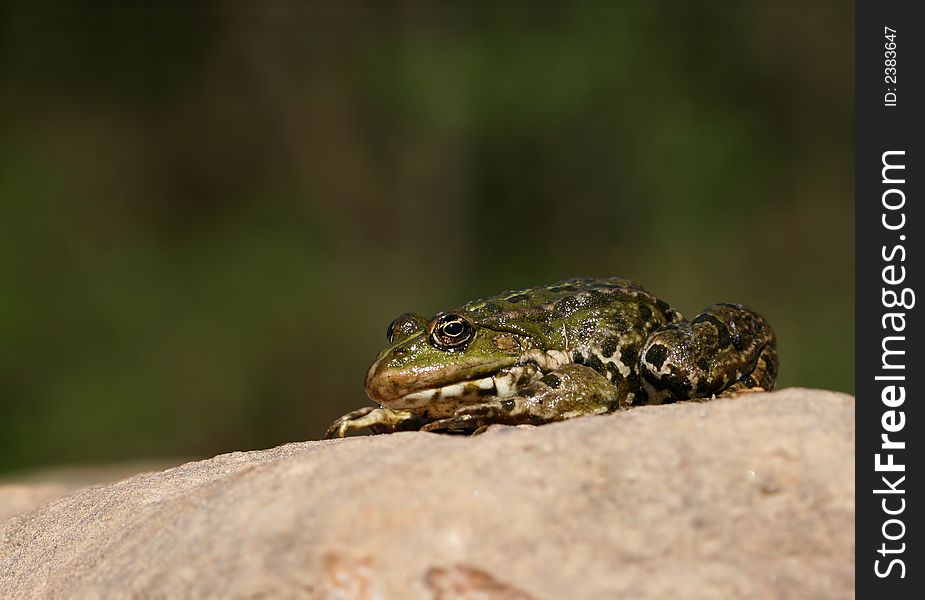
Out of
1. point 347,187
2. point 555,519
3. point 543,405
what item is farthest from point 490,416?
point 347,187

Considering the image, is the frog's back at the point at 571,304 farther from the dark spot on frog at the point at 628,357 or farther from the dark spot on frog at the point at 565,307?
the dark spot on frog at the point at 628,357

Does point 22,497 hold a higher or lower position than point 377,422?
lower

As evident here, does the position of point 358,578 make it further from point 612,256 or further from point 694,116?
point 694,116

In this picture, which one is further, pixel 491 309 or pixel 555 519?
pixel 491 309

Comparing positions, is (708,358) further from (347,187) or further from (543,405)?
(347,187)

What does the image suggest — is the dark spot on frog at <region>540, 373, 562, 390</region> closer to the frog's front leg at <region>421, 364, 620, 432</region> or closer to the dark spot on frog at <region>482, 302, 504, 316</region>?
the frog's front leg at <region>421, 364, 620, 432</region>

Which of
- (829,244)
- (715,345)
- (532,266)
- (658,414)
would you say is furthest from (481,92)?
(658,414)

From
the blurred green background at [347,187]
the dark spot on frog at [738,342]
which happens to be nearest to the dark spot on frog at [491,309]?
the dark spot on frog at [738,342]

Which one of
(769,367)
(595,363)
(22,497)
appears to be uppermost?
(595,363)
